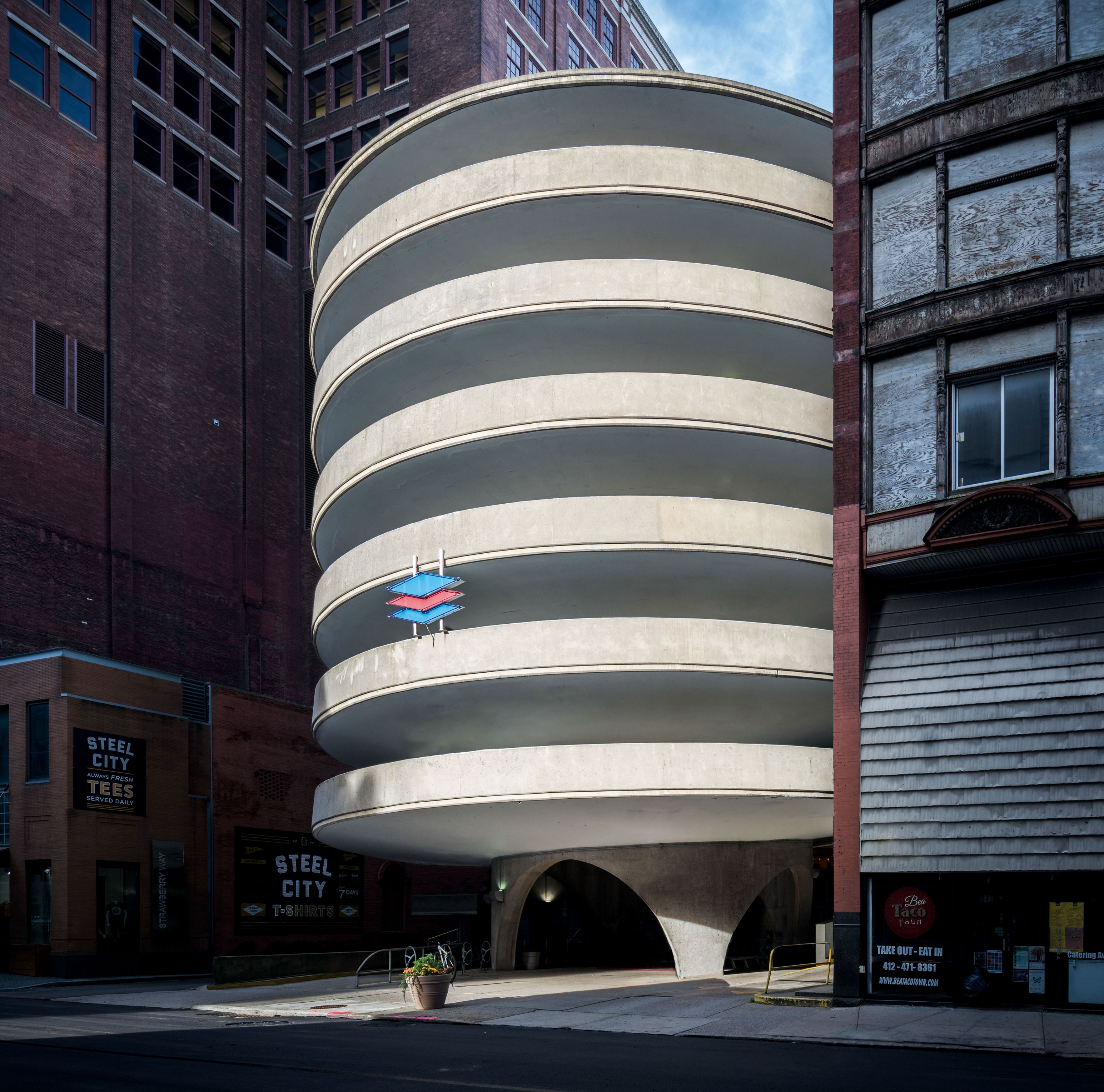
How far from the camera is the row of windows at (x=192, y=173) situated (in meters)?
53.0

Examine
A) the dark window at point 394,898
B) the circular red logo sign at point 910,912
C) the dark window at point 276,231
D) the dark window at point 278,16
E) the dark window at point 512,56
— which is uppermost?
the dark window at point 278,16

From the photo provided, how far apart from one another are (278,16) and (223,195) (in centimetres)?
1309

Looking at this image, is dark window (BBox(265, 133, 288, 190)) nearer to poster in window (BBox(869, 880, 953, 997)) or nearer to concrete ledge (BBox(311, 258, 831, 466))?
concrete ledge (BBox(311, 258, 831, 466))

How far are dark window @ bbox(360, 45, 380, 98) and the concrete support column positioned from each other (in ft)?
130

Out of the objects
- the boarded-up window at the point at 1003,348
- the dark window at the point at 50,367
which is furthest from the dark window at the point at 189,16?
the boarded-up window at the point at 1003,348

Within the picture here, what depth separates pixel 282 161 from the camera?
62500mm

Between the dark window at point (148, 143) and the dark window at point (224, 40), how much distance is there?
6493mm

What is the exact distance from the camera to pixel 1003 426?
78.6 feet

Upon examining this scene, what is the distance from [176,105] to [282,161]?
299 inches

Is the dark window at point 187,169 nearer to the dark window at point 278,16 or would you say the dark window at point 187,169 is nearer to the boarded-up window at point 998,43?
the dark window at point 278,16

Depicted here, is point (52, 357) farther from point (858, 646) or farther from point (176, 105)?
point (858, 646)

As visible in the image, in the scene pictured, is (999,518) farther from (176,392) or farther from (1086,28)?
(176,392)

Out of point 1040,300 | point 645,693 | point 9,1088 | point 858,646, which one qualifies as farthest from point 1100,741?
point 9,1088

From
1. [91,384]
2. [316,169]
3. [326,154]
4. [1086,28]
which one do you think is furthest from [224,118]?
[1086,28]
